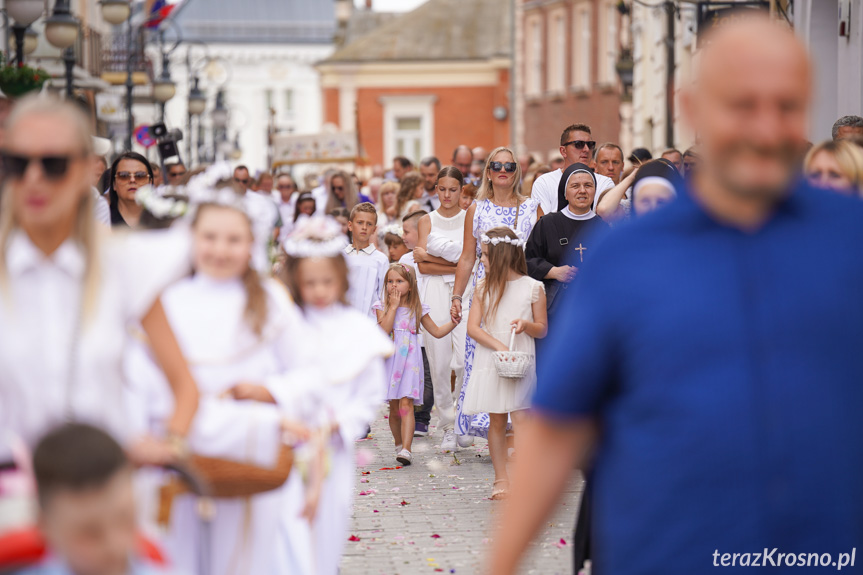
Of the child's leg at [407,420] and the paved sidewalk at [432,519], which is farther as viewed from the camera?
the child's leg at [407,420]

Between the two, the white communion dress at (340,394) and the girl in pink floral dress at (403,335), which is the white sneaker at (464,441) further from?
the white communion dress at (340,394)

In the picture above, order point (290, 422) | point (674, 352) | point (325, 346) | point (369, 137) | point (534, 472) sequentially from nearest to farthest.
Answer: point (674, 352)
point (534, 472)
point (290, 422)
point (325, 346)
point (369, 137)

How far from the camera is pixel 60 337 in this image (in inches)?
144

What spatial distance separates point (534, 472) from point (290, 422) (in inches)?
75.3

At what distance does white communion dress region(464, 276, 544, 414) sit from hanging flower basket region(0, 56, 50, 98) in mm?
6134

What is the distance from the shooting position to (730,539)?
274 centimetres

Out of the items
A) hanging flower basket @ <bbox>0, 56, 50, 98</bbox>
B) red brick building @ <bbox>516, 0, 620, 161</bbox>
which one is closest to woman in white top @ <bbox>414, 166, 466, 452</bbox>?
hanging flower basket @ <bbox>0, 56, 50, 98</bbox>

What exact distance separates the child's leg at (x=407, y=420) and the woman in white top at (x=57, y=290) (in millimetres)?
6621

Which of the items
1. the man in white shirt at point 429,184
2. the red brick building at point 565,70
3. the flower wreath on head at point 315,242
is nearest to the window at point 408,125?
the red brick building at point 565,70

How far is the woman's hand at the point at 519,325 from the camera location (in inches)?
355

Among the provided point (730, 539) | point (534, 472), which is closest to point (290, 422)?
point (534, 472)

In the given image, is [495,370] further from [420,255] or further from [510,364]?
[420,255]

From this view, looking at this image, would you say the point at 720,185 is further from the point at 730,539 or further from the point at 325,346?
the point at 325,346

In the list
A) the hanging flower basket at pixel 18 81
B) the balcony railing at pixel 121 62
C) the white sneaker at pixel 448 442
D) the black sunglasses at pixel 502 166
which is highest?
the balcony railing at pixel 121 62
